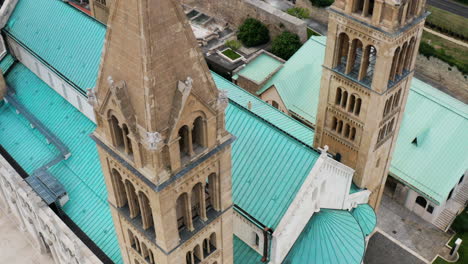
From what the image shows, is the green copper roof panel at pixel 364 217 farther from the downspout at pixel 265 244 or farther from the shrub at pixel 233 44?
the shrub at pixel 233 44

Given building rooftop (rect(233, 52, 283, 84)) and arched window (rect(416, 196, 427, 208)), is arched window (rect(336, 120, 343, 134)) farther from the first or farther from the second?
building rooftop (rect(233, 52, 283, 84))

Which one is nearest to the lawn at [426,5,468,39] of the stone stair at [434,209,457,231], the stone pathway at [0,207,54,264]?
the stone stair at [434,209,457,231]

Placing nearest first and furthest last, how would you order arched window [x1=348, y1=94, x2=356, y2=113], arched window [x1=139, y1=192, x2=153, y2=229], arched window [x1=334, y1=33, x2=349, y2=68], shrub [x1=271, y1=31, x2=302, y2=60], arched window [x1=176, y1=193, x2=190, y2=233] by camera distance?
arched window [x1=139, y1=192, x2=153, y2=229], arched window [x1=176, y1=193, x2=190, y2=233], arched window [x1=334, y1=33, x2=349, y2=68], arched window [x1=348, y1=94, x2=356, y2=113], shrub [x1=271, y1=31, x2=302, y2=60]

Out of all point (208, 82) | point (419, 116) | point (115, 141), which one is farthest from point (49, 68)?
point (419, 116)

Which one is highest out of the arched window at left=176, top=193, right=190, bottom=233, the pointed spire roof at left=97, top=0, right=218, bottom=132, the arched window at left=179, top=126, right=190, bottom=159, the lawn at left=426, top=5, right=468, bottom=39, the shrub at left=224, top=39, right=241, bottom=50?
the pointed spire roof at left=97, top=0, right=218, bottom=132

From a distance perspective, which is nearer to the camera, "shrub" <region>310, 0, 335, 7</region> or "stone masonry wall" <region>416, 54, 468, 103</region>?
"stone masonry wall" <region>416, 54, 468, 103</region>

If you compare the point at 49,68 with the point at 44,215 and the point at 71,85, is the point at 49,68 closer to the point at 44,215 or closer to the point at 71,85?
the point at 71,85

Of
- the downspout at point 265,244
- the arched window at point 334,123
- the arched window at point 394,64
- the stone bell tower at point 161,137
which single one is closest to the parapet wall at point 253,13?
the arched window at point 334,123

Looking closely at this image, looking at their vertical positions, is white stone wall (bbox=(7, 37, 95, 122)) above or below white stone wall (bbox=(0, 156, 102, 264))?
above
